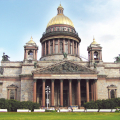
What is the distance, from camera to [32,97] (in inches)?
2245

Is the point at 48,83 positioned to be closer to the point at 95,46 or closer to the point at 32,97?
the point at 32,97

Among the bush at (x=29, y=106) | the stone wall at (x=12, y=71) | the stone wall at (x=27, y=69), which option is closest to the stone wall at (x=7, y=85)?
the stone wall at (x=12, y=71)

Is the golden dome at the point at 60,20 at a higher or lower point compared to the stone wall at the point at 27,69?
higher

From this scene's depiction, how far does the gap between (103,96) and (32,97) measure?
20638mm

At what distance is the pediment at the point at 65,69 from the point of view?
5462cm

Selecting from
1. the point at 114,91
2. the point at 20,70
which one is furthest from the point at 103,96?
the point at 20,70

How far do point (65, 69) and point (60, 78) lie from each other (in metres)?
2.95

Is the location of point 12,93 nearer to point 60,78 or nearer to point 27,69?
point 27,69

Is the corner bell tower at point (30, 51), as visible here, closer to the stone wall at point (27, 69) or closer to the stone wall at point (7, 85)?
the stone wall at point (27, 69)

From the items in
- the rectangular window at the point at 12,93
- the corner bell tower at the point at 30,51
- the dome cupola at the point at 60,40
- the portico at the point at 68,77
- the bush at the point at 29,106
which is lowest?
the bush at the point at 29,106

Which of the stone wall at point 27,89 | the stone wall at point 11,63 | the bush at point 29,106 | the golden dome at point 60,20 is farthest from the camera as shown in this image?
the golden dome at point 60,20

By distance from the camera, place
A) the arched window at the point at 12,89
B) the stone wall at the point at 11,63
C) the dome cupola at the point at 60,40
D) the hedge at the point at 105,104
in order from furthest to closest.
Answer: the dome cupola at the point at 60,40, the stone wall at the point at 11,63, the arched window at the point at 12,89, the hedge at the point at 105,104

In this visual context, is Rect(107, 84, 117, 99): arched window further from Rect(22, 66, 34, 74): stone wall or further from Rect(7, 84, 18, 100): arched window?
Rect(7, 84, 18, 100): arched window

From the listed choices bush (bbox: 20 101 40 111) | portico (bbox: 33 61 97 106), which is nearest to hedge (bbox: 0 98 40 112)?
bush (bbox: 20 101 40 111)
